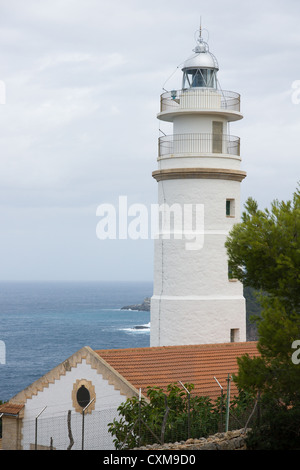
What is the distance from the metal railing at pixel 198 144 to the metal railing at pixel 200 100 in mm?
963

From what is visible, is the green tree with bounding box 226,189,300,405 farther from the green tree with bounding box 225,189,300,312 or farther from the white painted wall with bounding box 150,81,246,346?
the white painted wall with bounding box 150,81,246,346

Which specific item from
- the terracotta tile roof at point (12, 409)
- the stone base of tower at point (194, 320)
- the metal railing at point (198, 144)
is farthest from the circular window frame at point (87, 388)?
the metal railing at point (198, 144)

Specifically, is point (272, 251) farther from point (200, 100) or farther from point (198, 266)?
point (200, 100)

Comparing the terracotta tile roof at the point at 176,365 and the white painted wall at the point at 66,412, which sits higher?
the terracotta tile roof at the point at 176,365

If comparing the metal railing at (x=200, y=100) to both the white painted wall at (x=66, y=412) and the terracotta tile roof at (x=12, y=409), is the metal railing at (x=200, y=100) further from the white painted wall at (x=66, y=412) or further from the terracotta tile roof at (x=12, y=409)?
the terracotta tile roof at (x=12, y=409)

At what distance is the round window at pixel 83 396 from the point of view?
19.8 m

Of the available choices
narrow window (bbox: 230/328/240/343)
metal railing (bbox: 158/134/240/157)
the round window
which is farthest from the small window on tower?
the round window

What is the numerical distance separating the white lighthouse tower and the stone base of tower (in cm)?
3

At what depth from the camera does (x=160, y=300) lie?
Result: 25656 mm

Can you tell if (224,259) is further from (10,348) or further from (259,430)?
(10,348)

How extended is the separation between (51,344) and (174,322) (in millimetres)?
83997

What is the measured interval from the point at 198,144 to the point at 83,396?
9927 mm

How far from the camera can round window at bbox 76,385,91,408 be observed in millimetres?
19766

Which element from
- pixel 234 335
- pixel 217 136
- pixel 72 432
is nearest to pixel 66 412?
pixel 72 432
